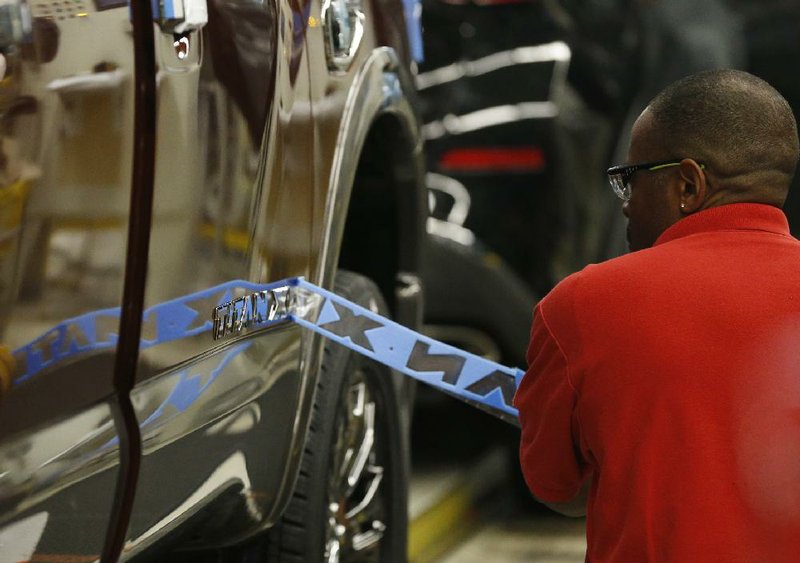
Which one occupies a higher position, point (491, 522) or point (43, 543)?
point (43, 543)

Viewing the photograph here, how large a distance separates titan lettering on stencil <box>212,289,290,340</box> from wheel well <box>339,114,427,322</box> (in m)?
0.97

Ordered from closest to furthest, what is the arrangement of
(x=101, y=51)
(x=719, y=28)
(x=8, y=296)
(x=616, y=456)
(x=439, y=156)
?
(x=8, y=296) → (x=101, y=51) → (x=616, y=456) → (x=439, y=156) → (x=719, y=28)

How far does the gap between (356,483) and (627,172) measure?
4.28 feet

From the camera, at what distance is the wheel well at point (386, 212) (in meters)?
3.30

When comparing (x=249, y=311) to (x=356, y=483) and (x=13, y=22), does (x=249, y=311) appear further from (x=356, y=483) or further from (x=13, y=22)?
(x=356, y=483)

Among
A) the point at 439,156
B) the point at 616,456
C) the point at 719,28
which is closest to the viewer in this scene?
the point at 616,456

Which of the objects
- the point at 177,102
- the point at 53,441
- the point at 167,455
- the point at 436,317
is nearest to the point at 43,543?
the point at 53,441

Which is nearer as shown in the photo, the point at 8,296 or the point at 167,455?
the point at 8,296

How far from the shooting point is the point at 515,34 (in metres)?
5.14

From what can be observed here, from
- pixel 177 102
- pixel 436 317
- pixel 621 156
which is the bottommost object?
pixel 436 317

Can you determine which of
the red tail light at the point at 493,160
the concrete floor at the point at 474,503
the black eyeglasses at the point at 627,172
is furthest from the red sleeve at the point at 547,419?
the red tail light at the point at 493,160

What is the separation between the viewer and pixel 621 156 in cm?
525

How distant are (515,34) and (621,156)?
0.61 meters

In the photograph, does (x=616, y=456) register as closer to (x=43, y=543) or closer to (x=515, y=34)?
(x=43, y=543)
